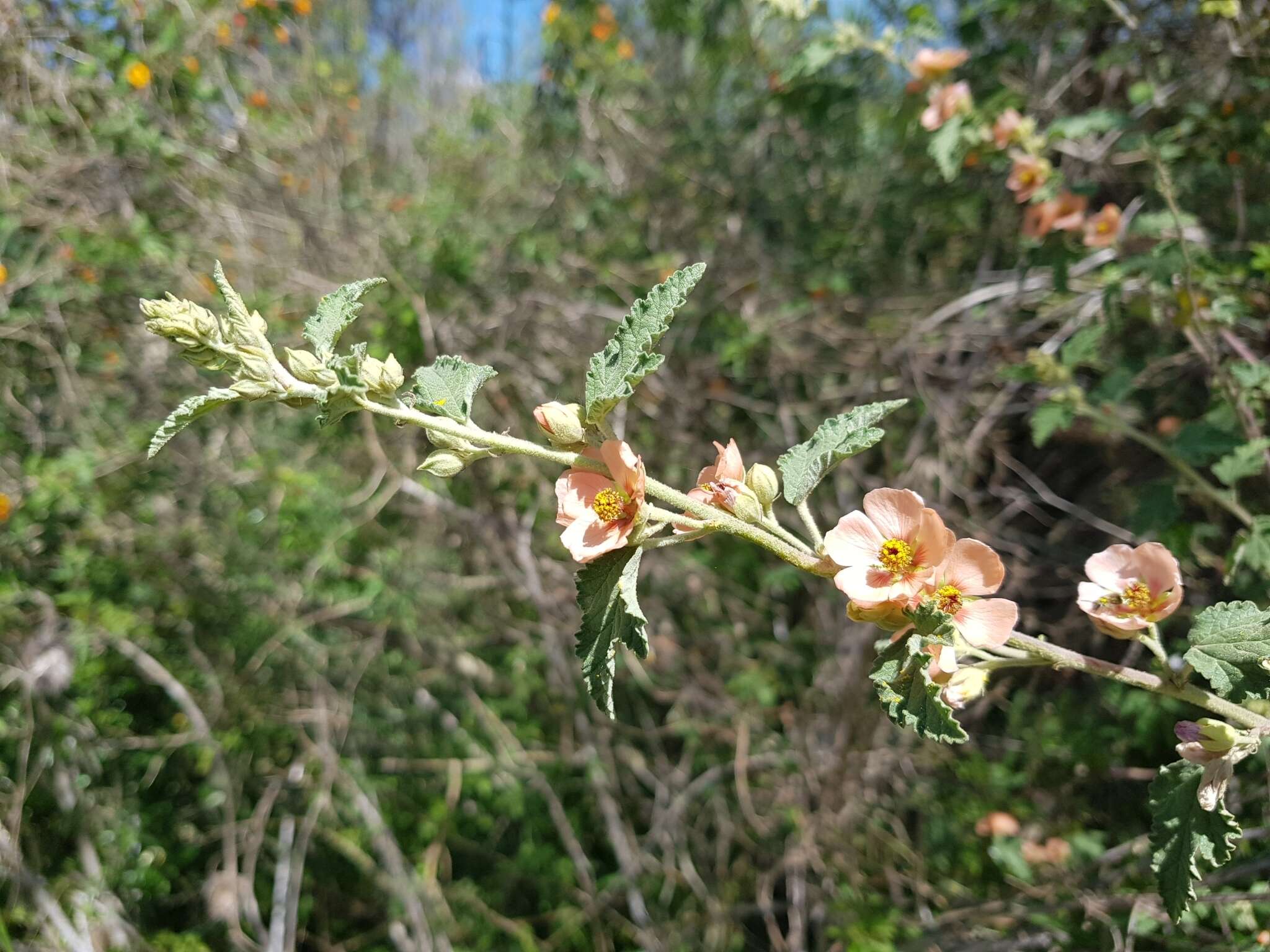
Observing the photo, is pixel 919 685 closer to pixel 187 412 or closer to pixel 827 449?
pixel 827 449

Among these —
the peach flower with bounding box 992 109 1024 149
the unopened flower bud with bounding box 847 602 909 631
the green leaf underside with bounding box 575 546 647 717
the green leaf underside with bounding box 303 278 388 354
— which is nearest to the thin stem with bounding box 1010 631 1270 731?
the unopened flower bud with bounding box 847 602 909 631

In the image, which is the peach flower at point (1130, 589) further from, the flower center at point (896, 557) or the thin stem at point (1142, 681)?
the flower center at point (896, 557)

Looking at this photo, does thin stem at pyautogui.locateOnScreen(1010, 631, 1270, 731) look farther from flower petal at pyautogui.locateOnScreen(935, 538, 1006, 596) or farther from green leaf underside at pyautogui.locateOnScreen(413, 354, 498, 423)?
green leaf underside at pyautogui.locateOnScreen(413, 354, 498, 423)

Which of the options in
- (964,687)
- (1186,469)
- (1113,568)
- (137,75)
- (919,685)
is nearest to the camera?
(919,685)

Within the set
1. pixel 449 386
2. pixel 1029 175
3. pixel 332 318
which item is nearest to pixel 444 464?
pixel 449 386

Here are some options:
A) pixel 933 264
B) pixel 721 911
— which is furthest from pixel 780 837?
pixel 933 264
